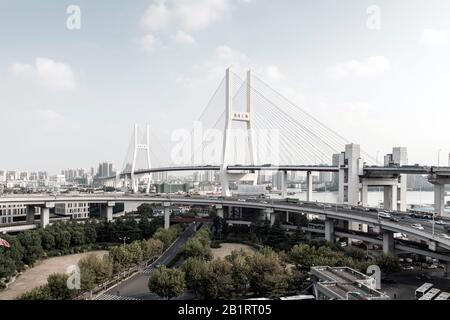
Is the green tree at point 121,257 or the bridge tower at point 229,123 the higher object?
the bridge tower at point 229,123

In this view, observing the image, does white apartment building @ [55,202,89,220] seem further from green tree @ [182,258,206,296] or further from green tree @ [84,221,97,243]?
green tree @ [182,258,206,296]

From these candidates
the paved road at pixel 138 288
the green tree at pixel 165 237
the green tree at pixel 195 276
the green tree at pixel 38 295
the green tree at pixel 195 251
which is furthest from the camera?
the green tree at pixel 165 237

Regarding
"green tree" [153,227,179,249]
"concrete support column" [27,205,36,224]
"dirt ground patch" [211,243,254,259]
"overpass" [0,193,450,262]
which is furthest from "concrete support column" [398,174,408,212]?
"concrete support column" [27,205,36,224]

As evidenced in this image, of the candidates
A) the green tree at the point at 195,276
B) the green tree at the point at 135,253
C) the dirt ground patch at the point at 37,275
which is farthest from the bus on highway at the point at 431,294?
the dirt ground patch at the point at 37,275

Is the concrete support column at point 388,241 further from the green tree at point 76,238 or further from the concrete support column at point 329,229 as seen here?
the green tree at point 76,238
